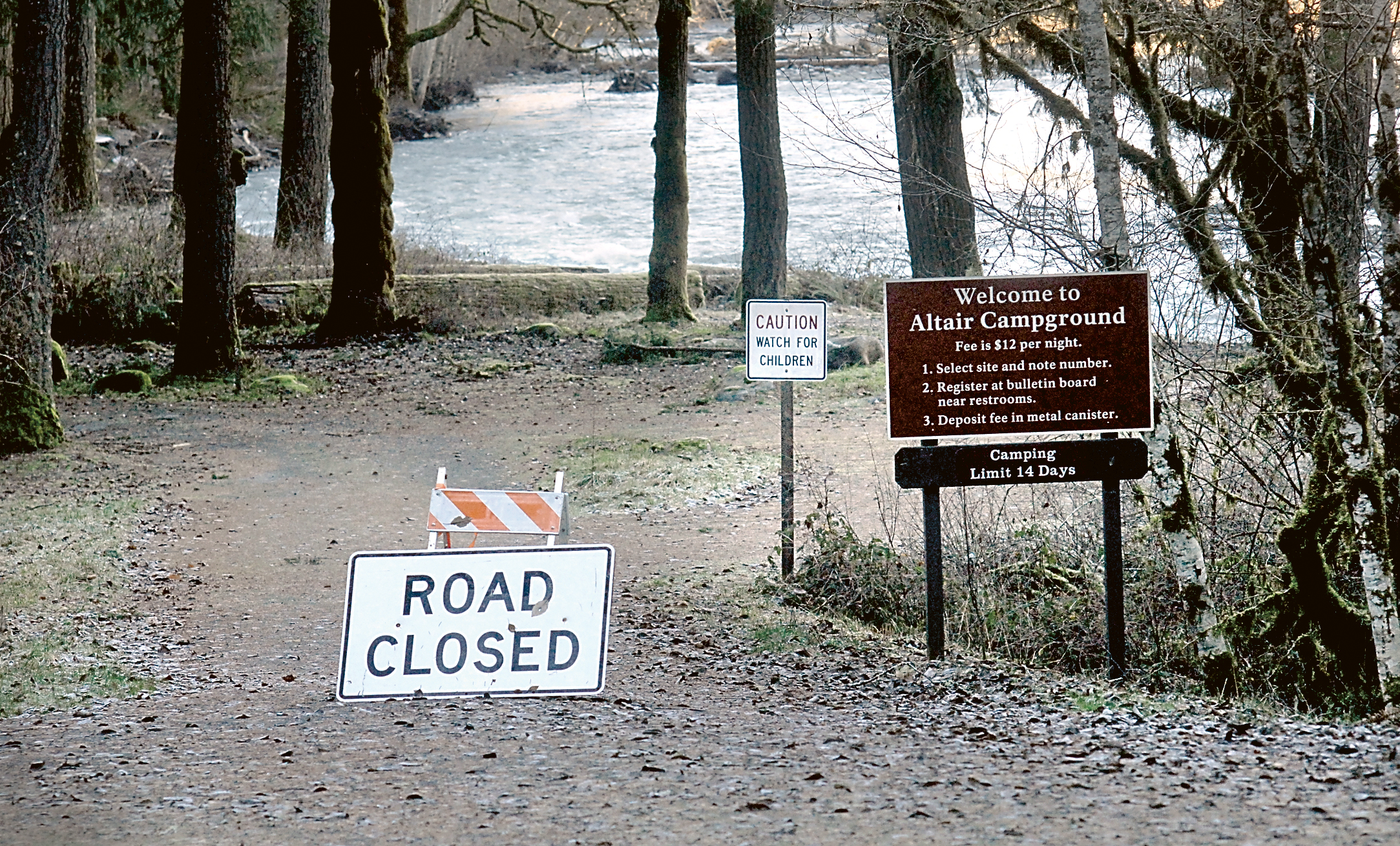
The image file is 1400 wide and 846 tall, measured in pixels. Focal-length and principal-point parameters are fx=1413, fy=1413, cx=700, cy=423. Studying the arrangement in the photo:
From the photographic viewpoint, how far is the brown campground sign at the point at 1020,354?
6875mm

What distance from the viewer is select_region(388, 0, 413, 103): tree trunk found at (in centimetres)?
2821

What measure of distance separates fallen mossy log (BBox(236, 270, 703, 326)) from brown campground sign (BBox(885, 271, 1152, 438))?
1561 centimetres

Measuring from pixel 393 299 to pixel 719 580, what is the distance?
13380mm

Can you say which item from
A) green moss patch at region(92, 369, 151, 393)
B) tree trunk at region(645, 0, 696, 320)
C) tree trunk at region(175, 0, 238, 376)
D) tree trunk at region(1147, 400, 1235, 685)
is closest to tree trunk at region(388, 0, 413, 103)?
tree trunk at region(645, 0, 696, 320)

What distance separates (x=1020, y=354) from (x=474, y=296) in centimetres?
1728

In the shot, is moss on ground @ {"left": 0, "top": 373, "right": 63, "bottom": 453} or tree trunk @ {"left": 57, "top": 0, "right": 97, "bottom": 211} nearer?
moss on ground @ {"left": 0, "top": 373, "right": 63, "bottom": 453}

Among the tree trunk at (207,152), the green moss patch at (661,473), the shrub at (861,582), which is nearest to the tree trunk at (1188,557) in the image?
the shrub at (861,582)

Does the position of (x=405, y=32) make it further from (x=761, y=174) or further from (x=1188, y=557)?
(x=1188, y=557)

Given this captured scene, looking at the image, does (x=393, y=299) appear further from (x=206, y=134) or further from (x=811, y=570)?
(x=811, y=570)

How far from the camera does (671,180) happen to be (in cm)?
2258

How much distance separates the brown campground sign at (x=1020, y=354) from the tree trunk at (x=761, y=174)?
13.7m

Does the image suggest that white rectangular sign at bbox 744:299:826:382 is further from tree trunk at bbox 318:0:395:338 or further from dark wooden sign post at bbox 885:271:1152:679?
tree trunk at bbox 318:0:395:338

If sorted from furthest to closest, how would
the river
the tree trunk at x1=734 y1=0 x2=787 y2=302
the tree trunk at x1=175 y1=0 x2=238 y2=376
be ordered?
the river
the tree trunk at x1=734 y1=0 x2=787 y2=302
the tree trunk at x1=175 y1=0 x2=238 y2=376

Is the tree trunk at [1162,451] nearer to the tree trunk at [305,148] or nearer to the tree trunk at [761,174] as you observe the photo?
the tree trunk at [761,174]
